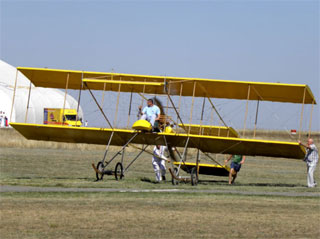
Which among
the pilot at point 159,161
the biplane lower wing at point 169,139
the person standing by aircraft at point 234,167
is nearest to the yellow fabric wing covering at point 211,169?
the person standing by aircraft at point 234,167

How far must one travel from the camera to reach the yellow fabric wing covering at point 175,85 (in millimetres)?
20219

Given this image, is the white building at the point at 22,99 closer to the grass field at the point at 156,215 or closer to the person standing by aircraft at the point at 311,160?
the person standing by aircraft at the point at 311,160

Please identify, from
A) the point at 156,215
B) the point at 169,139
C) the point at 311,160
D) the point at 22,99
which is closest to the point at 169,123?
the point at 169,139

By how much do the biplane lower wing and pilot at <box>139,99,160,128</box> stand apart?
0.50 m

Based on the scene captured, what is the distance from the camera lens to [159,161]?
2211 centimetres

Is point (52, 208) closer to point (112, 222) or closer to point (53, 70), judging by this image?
point (112, 222)

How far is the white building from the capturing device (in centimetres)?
7412

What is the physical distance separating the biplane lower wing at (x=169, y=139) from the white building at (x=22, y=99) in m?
46.8

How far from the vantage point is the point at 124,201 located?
14453mm

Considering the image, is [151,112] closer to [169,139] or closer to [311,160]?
[169,139]

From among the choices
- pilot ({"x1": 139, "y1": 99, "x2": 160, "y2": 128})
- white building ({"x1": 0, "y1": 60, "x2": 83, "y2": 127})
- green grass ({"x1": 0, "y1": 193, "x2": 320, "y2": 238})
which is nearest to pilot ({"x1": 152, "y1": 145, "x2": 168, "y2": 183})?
pilot ({"x1": 139, "y1": 99, "x2": 160, "y2": 128})

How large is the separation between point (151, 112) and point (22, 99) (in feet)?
188

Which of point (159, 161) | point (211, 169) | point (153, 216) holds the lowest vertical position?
point (153, 216)

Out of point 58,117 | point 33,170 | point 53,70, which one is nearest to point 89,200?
point 53,70
